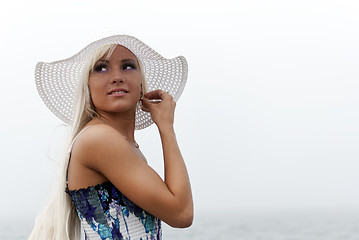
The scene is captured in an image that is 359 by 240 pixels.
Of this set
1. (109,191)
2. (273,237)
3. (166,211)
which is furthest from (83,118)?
(273,237)

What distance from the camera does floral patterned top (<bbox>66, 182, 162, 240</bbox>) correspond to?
256 cm

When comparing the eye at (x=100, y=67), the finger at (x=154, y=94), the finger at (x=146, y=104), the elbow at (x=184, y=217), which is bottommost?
the elbow at (x=184, y=217)

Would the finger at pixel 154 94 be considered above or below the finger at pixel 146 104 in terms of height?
above

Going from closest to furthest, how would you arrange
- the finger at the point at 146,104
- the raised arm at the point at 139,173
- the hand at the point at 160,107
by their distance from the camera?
the raised arm at the point at 139,173
the hand at the point at 160,107
the finger at the point at 146,104

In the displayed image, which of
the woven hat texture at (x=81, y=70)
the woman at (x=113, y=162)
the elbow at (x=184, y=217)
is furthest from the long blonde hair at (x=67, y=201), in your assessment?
the elbow at (x=184, y=217)

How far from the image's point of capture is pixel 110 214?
2568mm

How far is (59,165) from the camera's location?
8.88 ft

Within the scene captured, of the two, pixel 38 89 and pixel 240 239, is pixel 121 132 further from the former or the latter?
pixel 240 239

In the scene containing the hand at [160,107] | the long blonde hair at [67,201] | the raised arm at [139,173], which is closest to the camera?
the raised arm at [139,173]

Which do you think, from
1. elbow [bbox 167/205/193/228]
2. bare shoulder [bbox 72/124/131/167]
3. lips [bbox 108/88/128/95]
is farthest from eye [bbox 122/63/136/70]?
elbow [bbox 167/205/193/228]

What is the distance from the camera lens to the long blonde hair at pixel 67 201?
2697mm

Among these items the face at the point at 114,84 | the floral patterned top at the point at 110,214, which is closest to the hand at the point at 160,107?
the face at the point at 114,84

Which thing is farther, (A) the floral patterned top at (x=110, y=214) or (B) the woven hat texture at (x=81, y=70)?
(B) the woven hat texture at (x=81, y=70)

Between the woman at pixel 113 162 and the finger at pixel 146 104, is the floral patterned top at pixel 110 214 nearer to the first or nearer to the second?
the woman at pixel 113 162
